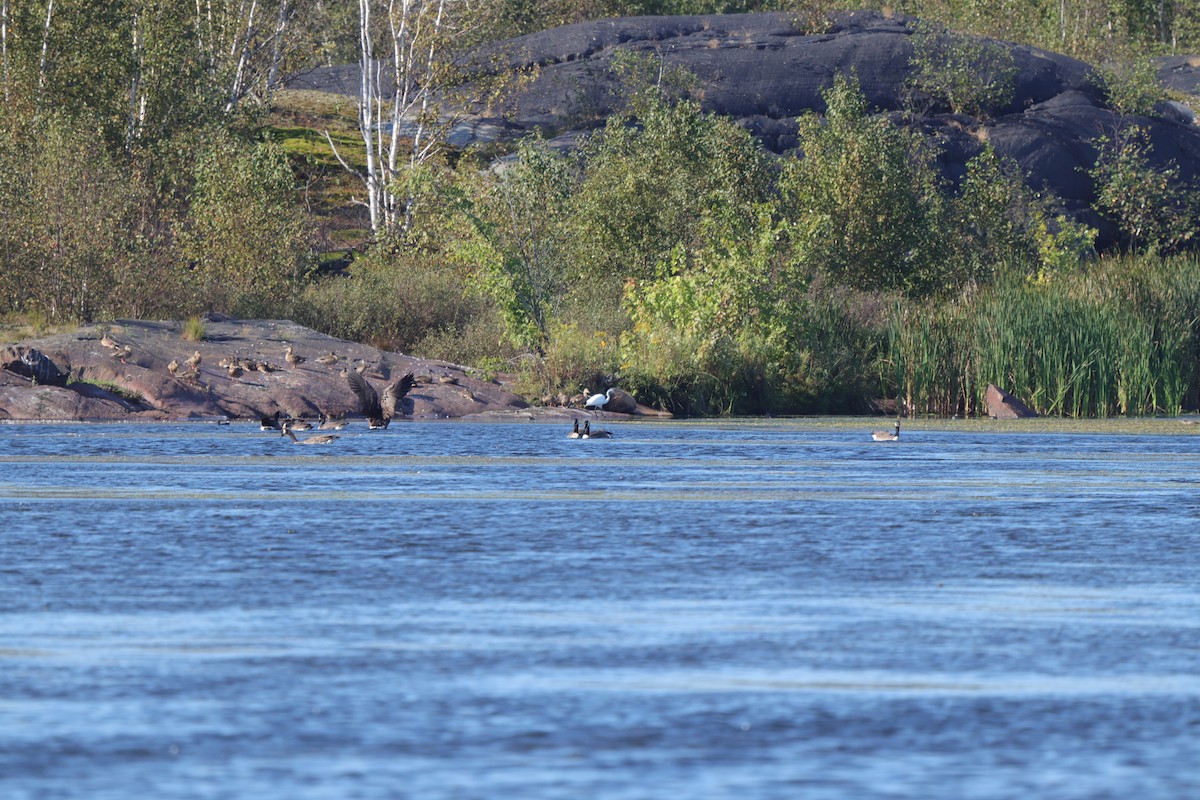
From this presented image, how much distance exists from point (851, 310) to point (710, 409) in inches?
278

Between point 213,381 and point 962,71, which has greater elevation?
point 962,71

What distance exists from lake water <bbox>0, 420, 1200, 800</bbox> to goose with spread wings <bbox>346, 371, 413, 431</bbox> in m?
13.6

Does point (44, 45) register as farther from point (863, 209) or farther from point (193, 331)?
point (863, 209)

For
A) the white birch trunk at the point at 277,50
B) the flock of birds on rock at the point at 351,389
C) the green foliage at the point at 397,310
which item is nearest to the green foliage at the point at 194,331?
the flock of birds on rock at the point at 351,389

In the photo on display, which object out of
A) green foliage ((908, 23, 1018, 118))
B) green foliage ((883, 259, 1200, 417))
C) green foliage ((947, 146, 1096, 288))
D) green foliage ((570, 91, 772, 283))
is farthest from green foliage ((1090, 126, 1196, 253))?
green foliage ((883, 259, 1200, 417))

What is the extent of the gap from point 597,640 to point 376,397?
28.4 m

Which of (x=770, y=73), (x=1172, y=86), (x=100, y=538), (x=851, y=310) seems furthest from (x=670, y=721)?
(x=1172, y=86)

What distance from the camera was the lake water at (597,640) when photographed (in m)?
8.23

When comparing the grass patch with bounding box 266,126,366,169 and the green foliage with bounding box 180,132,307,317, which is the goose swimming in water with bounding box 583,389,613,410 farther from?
the grass patch with bounding box 266,126,366,169

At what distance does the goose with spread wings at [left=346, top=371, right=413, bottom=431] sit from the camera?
37.3 meters

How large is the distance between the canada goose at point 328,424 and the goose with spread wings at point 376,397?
64cm

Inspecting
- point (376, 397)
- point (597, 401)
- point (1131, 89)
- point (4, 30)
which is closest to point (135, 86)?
point (4, 30)

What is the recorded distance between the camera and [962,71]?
78812mm

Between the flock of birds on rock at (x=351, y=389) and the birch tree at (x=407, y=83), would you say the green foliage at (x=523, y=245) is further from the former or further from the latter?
the birch tree at (x=407, y=83)
